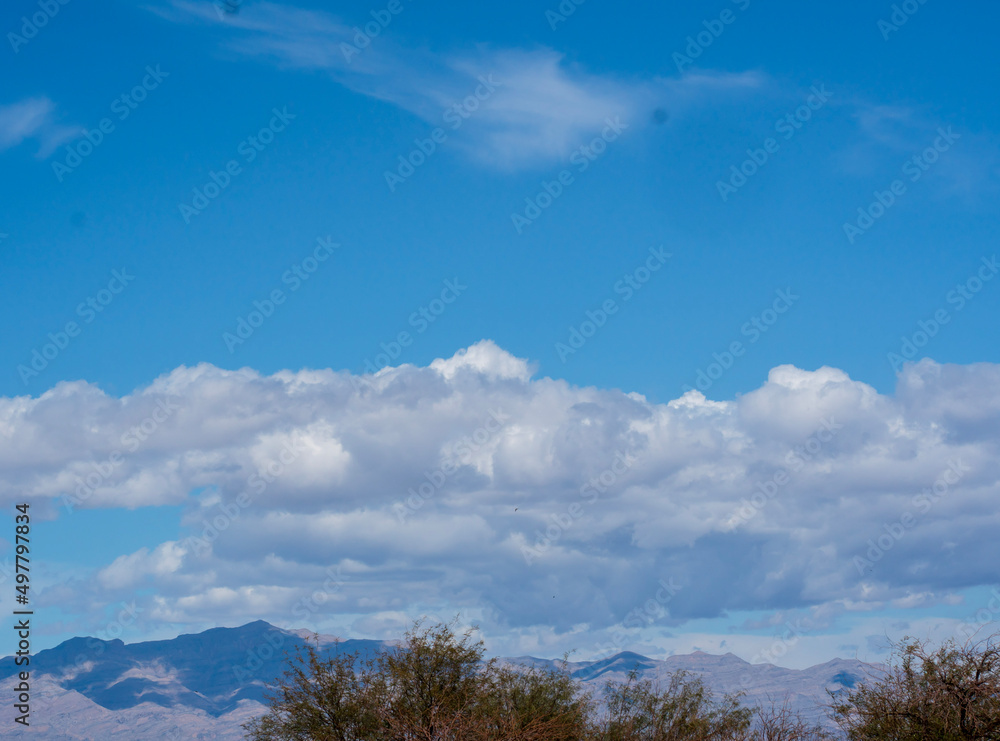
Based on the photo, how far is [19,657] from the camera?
56438 millimetres

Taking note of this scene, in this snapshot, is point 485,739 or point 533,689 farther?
point 533,689

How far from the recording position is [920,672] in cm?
4022

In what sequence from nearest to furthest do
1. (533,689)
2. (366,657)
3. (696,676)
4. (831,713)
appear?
(831,713)
(366,657)
(533,689)
(696,676)

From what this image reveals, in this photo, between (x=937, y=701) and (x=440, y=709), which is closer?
(x=937, y=701)

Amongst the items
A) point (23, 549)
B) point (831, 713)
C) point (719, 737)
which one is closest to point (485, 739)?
point (831, 713)

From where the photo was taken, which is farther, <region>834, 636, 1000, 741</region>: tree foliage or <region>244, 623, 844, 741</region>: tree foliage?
<region>244, 623, 844, 741</region>: tree foliage

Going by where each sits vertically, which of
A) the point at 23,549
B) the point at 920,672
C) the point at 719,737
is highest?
the point at 23,549

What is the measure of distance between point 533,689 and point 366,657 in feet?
39.5

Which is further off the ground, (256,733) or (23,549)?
(23,549)

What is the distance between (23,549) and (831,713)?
38078 millimetres

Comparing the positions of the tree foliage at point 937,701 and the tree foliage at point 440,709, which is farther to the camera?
the tree foliage at point 440,709

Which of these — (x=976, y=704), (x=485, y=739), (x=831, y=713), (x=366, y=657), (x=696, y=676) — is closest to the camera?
(x=976, y=704)

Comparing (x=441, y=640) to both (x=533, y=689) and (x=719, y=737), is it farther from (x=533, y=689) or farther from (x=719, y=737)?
(x=719, y=737)

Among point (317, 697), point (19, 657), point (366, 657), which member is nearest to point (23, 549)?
point (19, 657)
